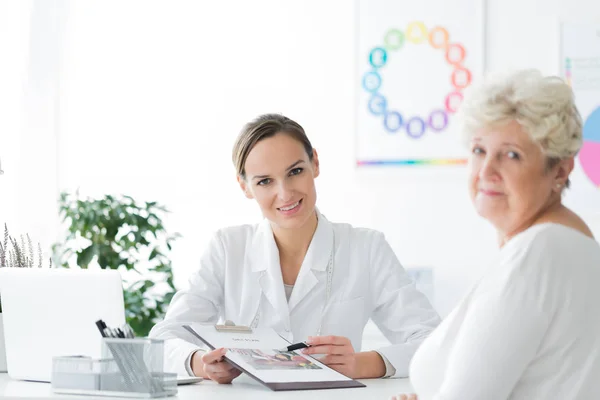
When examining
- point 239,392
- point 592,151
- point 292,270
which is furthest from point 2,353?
point 592,151

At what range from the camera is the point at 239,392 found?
190 cm

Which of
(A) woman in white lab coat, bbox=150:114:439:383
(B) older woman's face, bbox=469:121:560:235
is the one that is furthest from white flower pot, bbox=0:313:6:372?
(B) older woman's face, bbox=469:121:560:235

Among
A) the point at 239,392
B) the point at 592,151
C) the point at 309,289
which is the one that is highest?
the point at 592,151

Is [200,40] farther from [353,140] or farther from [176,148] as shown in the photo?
[353,140]

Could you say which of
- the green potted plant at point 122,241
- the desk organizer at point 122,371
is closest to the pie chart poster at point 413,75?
the green potted plant at point 122,241

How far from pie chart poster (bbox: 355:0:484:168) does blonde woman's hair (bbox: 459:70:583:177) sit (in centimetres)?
259

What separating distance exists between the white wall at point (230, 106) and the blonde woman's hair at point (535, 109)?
8.46 feet

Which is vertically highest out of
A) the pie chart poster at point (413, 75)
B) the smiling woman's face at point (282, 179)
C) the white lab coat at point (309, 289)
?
the pie chart poster at point (413, 75)

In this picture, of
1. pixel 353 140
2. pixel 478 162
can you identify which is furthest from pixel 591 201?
pixel 478 162

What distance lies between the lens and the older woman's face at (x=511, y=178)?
146 centimetres

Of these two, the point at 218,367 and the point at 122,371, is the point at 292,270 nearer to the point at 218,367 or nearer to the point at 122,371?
the point at 218,367

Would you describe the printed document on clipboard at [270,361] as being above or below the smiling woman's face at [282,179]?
below

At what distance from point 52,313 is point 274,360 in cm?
54

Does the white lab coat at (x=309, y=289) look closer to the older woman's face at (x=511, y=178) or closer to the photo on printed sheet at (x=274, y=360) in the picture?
the photo on printed sheet at (x=274, y=360)
